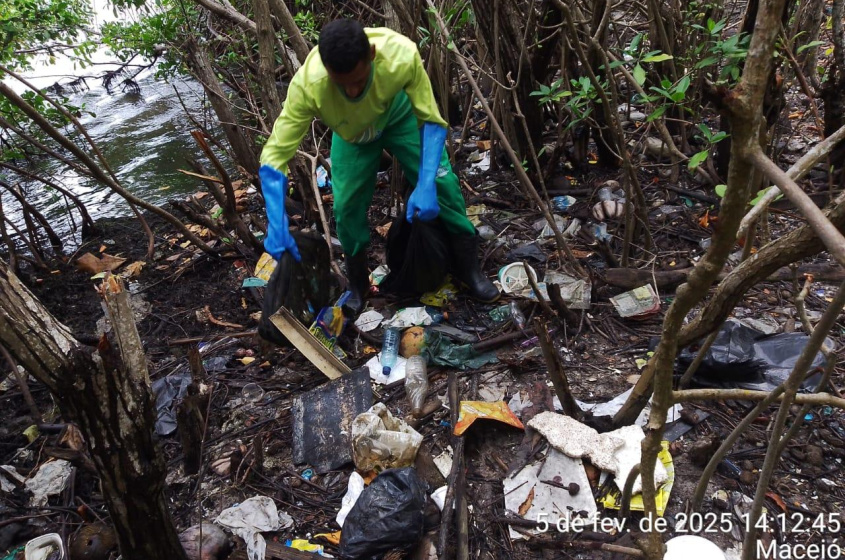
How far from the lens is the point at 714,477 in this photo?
2273mm

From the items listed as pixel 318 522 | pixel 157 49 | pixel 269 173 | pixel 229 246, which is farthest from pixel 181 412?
pixel 157 49

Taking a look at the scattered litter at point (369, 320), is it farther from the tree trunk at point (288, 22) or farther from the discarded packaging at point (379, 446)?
the tree trunk at point (288, 22)

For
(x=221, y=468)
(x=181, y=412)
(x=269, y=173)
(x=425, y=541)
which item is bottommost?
(x=425, y=541)

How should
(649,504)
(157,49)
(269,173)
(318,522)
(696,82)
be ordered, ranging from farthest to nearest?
(157,49), (696,82), (269,173), (318,522), (649,504)

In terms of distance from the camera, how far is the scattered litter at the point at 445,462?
2.54 metres

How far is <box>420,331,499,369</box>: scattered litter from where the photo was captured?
3115 millimetres

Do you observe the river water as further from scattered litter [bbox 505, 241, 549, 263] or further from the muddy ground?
scattered litter [bbox 505, 241, 549, 263]

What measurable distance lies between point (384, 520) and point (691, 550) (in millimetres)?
1093

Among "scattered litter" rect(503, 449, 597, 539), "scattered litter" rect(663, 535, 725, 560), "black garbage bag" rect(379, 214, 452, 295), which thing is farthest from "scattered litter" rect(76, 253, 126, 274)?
"scattered litter" rect(663, 535, 725, 560)

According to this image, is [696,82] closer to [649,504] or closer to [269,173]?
[269,173]

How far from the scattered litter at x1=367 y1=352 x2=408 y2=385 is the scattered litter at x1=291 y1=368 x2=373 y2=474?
10cm

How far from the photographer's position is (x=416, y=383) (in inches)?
118

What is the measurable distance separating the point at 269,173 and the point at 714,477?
260 cm

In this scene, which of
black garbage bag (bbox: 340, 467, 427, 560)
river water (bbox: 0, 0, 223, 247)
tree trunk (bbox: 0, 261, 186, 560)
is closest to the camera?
tree trunk (bbox: 0, 261, 186, 560)
